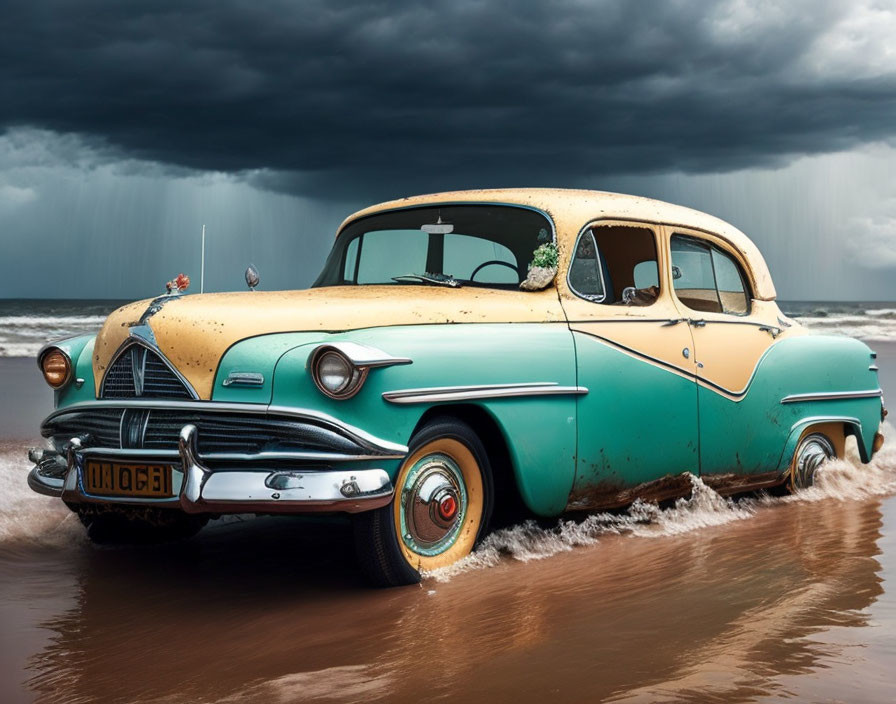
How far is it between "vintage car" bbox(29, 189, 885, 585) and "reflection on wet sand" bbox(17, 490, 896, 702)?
30cm

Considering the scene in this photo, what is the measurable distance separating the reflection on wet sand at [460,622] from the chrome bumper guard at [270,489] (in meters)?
0.42

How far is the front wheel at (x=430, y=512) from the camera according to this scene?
175 inches

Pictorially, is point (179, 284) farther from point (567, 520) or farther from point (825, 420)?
point (825, 420)

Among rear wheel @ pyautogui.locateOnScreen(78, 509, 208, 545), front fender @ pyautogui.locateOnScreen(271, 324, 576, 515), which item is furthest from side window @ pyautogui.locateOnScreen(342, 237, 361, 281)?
rear wheel @ pyautogui.locateOnScreen(78, 509, 208, 545)

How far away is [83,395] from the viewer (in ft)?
16.3

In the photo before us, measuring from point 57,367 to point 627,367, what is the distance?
2764mm

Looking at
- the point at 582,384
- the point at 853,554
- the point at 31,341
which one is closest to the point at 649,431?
the point at 582,384

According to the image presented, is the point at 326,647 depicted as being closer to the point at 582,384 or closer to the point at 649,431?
the point at 582,384

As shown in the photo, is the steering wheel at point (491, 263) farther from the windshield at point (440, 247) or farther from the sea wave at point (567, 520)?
the sea wave at point (567, 520)

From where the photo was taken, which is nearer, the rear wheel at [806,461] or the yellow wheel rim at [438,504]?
the yellow wheel rim at [438,504]

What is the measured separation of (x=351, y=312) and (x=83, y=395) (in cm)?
134

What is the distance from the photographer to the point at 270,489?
4176 millimetres

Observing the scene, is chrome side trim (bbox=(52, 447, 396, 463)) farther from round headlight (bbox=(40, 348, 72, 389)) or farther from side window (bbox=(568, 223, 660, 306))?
side window (bbox=(568, 223, 660, 306))

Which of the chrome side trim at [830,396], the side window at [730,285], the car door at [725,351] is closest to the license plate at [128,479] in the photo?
the car door at [725,351]
